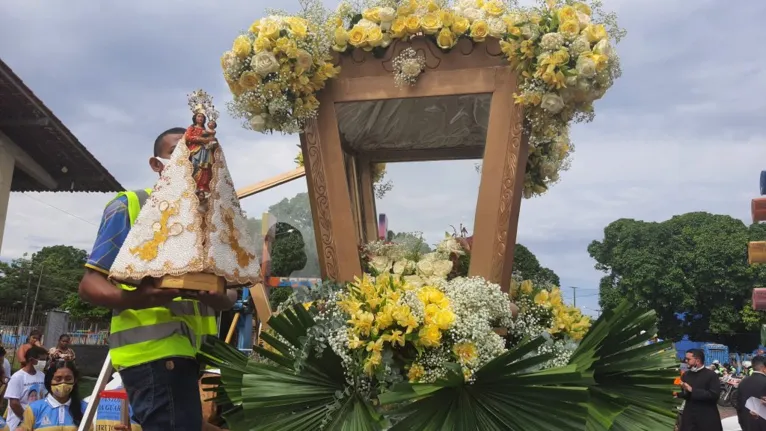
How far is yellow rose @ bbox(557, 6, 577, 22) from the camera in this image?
3211 mm

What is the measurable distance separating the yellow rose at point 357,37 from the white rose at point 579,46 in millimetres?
1062

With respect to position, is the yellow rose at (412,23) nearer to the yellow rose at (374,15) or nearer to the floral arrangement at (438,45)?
the floral arrangement at (438,45)

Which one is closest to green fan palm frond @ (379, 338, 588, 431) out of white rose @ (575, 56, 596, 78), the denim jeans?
the denim jeans

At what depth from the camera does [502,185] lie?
132 inches

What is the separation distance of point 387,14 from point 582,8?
999 mm

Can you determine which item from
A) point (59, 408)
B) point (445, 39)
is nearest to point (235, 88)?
point (445, 39)

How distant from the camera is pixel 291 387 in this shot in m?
2.78

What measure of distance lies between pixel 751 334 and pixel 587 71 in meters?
33.0

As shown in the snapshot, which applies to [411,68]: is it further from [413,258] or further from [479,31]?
[413,258]

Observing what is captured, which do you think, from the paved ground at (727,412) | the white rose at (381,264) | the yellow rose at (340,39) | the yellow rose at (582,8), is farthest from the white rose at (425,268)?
the paved ground at (727,412)

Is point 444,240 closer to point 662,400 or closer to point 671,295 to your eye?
point 662,400

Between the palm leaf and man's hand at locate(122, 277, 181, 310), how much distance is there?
53 centimetres

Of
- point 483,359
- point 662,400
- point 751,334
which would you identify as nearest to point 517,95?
point 483,359

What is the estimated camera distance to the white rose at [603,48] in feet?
10.3
